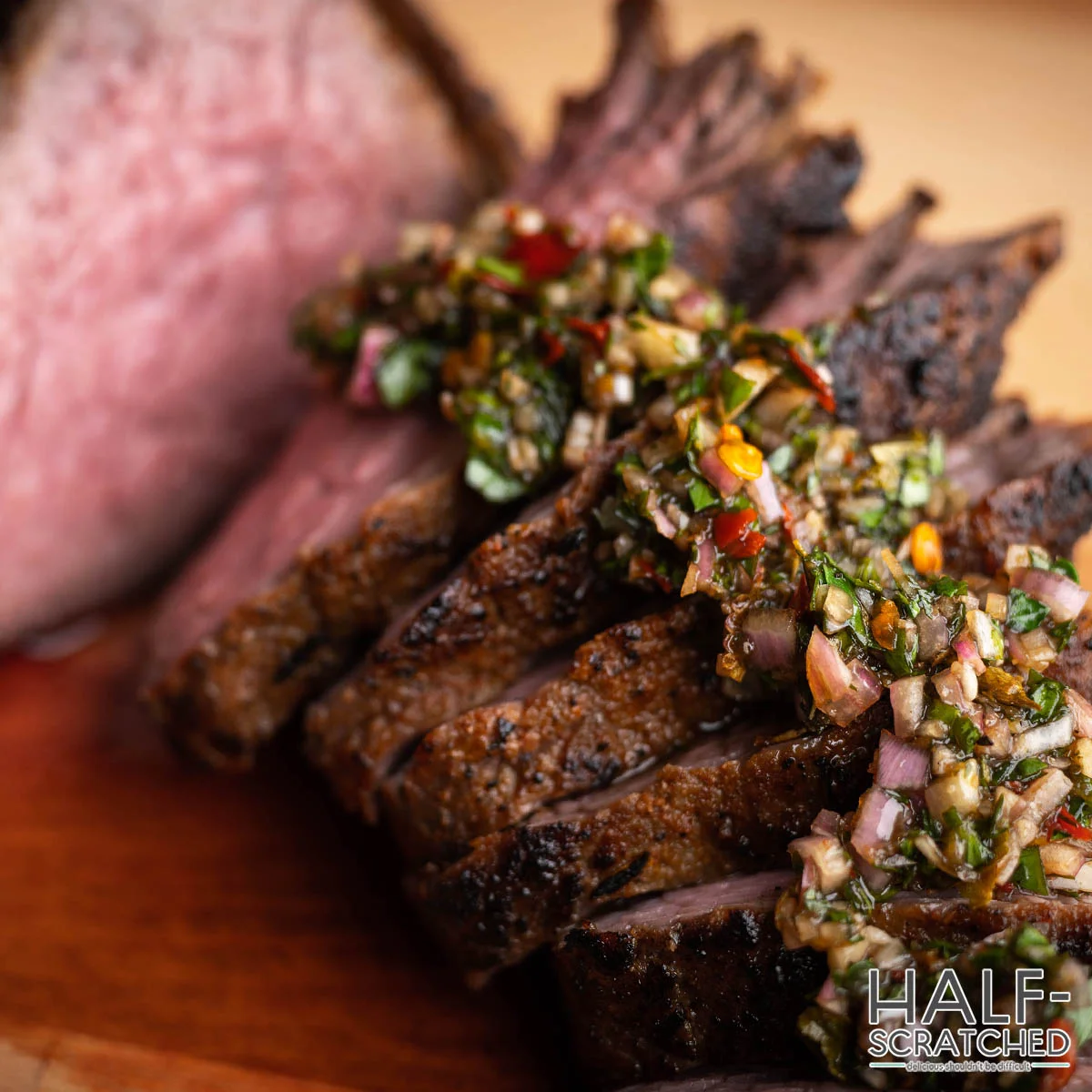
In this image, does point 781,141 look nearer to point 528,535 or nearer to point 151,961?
point 528,535

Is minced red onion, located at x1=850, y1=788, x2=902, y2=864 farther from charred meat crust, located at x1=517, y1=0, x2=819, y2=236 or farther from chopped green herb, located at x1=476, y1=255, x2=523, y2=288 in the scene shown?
charred meat crust, located at x1=517, y1=0, x2=819, y2=236

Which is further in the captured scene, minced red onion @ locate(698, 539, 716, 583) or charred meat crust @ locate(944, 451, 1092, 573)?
charred meat crust @ locate(944, 451, 1092, 573)

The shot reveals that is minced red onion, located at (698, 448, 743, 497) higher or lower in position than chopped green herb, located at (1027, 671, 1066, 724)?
higher

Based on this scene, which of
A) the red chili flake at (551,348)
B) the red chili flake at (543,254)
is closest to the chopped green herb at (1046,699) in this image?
the red chili flake at (551,348)

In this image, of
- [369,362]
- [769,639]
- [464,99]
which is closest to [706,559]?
[769,639]

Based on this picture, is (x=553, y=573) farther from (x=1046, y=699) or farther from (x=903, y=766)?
(x=1046, y=699)

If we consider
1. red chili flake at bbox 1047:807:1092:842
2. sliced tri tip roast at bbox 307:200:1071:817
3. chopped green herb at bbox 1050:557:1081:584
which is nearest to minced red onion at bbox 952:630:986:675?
red chili flake at bbox 1047:807:1092:842

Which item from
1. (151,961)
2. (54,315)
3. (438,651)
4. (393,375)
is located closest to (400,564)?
(438,651)

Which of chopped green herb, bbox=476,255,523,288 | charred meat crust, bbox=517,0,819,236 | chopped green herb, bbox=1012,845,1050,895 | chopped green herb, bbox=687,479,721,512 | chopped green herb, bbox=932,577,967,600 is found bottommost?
chopped green herb, bbox=1012,845,1050,895
